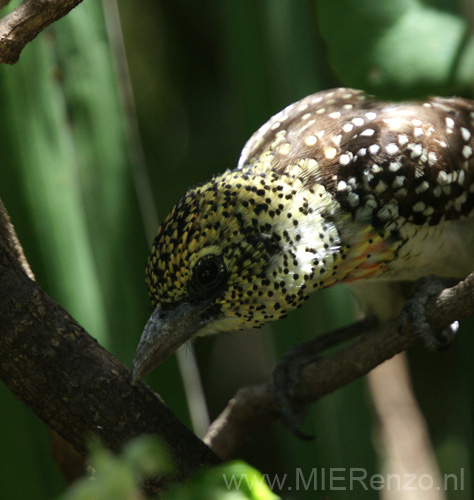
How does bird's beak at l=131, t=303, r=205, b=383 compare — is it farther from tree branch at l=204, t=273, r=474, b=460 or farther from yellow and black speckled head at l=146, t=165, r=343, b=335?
tree branch at l=204, t=273, r=474, b=460

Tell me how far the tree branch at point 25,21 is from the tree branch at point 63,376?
1.33ft

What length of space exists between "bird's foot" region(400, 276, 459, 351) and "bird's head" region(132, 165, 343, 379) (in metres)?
0.21

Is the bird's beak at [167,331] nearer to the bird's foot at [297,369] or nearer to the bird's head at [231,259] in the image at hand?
the bird's head at [231,259]

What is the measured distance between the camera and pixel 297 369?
202 cm

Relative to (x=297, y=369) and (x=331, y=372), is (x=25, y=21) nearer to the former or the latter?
(x=331, y=372)

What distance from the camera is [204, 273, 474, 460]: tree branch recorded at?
4.69 feet

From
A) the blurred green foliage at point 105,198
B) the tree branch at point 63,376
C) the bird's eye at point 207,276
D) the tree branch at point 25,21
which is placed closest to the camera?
the tree branch at point 25,21

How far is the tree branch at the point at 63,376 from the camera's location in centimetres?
134

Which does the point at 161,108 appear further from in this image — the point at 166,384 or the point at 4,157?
the point at 166,384

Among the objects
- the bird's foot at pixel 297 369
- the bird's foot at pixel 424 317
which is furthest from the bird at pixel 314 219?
the bird's foot at pixel 297 369

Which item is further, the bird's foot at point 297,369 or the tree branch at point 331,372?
the bird's foot at point 297,369

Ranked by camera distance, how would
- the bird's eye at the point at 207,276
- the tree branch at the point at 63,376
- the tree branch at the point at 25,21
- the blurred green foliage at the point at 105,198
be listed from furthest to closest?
the blurred green foliage at the point at 105,198 < the bird's eye at the point at 207,276 < the tree branch at the point at 63,376 < the tree branch at the point at 25,21

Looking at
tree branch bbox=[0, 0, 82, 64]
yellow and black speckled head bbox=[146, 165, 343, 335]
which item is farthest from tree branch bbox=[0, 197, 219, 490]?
tree branch bbox=[0, 0, 82, 64]

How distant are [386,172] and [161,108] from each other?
155cm
